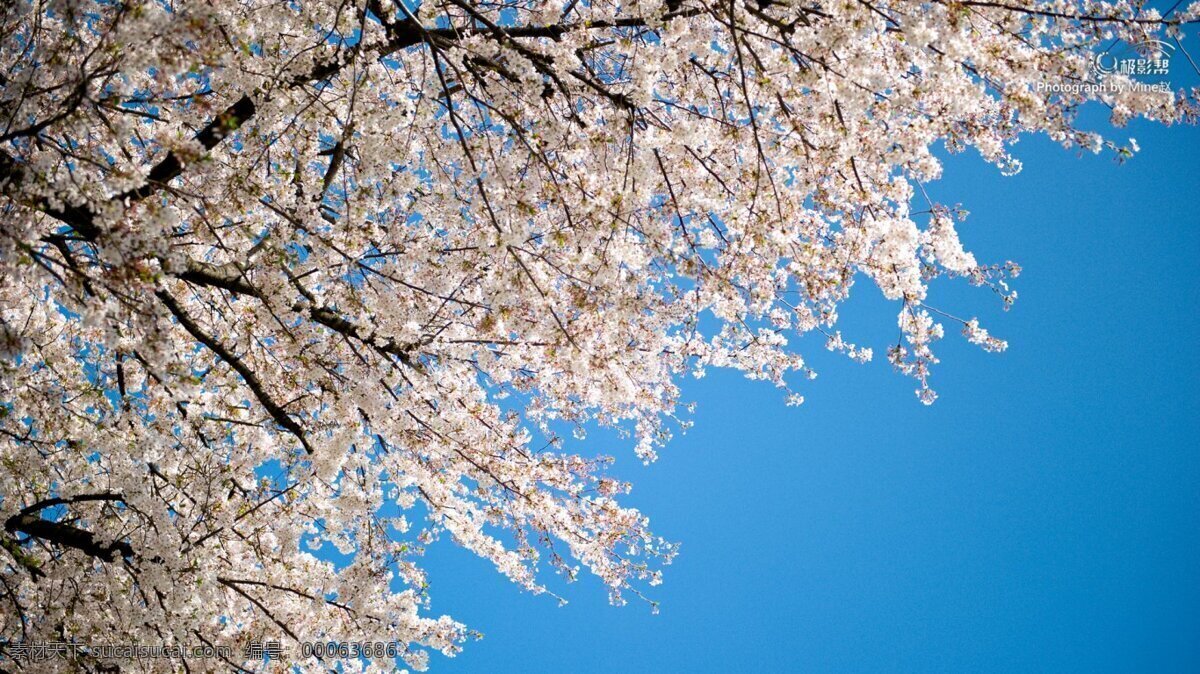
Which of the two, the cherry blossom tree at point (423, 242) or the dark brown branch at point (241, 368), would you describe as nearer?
the cherry blossom tree at point (423, 242)

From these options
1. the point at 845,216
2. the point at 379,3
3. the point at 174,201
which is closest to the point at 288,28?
the point at 379,3

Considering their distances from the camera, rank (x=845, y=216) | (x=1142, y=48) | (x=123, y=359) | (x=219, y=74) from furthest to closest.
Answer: (x=123, y=359), (x=845, y=216), (x=219, y=74), (x=1142, y=48)

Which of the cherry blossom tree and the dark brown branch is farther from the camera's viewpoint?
→ the dark brown branch

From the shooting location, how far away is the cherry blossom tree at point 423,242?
435 cm

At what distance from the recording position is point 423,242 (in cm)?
601

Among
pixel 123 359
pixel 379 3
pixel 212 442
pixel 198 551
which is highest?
pixel 379 3

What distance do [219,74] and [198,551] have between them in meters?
3.25

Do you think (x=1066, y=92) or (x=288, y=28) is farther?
(x=288, y=28)

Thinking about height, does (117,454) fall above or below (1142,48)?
below

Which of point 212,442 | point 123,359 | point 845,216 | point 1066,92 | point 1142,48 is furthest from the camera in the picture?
point 123,359

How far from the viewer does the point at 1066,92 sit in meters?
4.41

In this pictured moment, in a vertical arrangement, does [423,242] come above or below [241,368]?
above

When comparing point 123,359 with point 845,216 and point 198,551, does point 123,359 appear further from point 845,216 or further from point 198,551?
point 845,216

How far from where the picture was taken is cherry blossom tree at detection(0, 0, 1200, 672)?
14.3 feet
